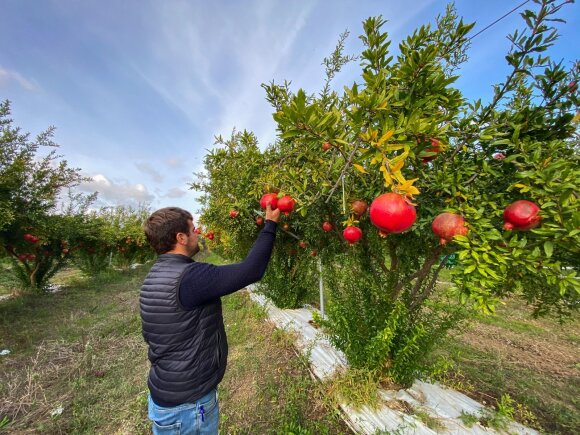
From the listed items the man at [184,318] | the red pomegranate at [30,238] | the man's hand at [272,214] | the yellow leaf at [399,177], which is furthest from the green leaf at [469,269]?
the red pomegranate at [30,238]

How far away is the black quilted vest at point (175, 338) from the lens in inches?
60.3

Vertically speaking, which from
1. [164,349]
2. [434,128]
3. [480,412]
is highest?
[434,128]

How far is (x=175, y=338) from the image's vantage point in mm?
1551

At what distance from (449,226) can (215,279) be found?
1169mm

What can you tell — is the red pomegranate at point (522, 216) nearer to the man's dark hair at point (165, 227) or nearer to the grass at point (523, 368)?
the grass at point (523, 368)

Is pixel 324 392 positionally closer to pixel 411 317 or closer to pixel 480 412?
pixel 411 317

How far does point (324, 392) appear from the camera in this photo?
255 cm

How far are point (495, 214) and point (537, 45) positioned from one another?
2.41 ft

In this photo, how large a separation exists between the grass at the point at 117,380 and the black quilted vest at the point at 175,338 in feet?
3.85

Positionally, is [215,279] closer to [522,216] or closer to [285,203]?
[285,203]

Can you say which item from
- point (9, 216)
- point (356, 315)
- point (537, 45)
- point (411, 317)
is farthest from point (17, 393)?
point (537, 45)

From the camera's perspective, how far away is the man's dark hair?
1.63 meters

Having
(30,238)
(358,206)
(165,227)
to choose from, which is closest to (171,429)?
(165,227)

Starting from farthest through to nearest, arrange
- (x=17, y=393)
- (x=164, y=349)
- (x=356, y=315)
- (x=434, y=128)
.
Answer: (x=17, y=393), (x=356, y=315), (x=164, y=349), (x=434, y=128)
